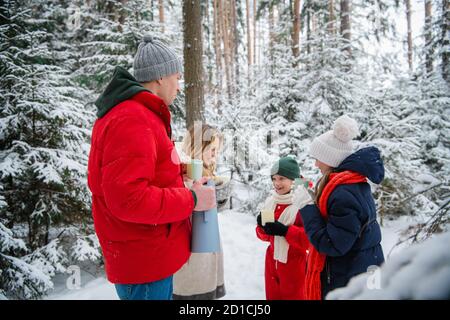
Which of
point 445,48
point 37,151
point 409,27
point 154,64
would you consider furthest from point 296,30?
point 409,27

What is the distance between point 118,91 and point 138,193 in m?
0.60

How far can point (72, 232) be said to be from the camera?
5.17 meters

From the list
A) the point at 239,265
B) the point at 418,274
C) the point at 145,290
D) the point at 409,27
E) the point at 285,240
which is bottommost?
the point at 239,265

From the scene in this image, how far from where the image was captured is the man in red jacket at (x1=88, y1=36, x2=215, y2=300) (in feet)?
4.38

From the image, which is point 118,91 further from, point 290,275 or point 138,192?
point 290,275

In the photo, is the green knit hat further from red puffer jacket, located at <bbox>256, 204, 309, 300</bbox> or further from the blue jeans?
the blue jeans

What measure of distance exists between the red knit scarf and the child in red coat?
0.96 feet

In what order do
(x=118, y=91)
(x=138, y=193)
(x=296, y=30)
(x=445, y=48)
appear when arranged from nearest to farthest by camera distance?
(x=138, y=193)
(x=118, y=91)
(x=445, y=48)
(x=296, y=30)

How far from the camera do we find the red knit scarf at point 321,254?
1.98m

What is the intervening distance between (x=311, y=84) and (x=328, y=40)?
Answer: 1188 millimetres

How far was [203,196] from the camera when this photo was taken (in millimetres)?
1699

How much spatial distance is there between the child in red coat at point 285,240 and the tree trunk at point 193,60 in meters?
2.87

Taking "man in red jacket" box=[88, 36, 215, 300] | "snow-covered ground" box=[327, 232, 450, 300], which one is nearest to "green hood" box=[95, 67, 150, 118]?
"man in red jacket" box=[88, 36, 215, 300]
